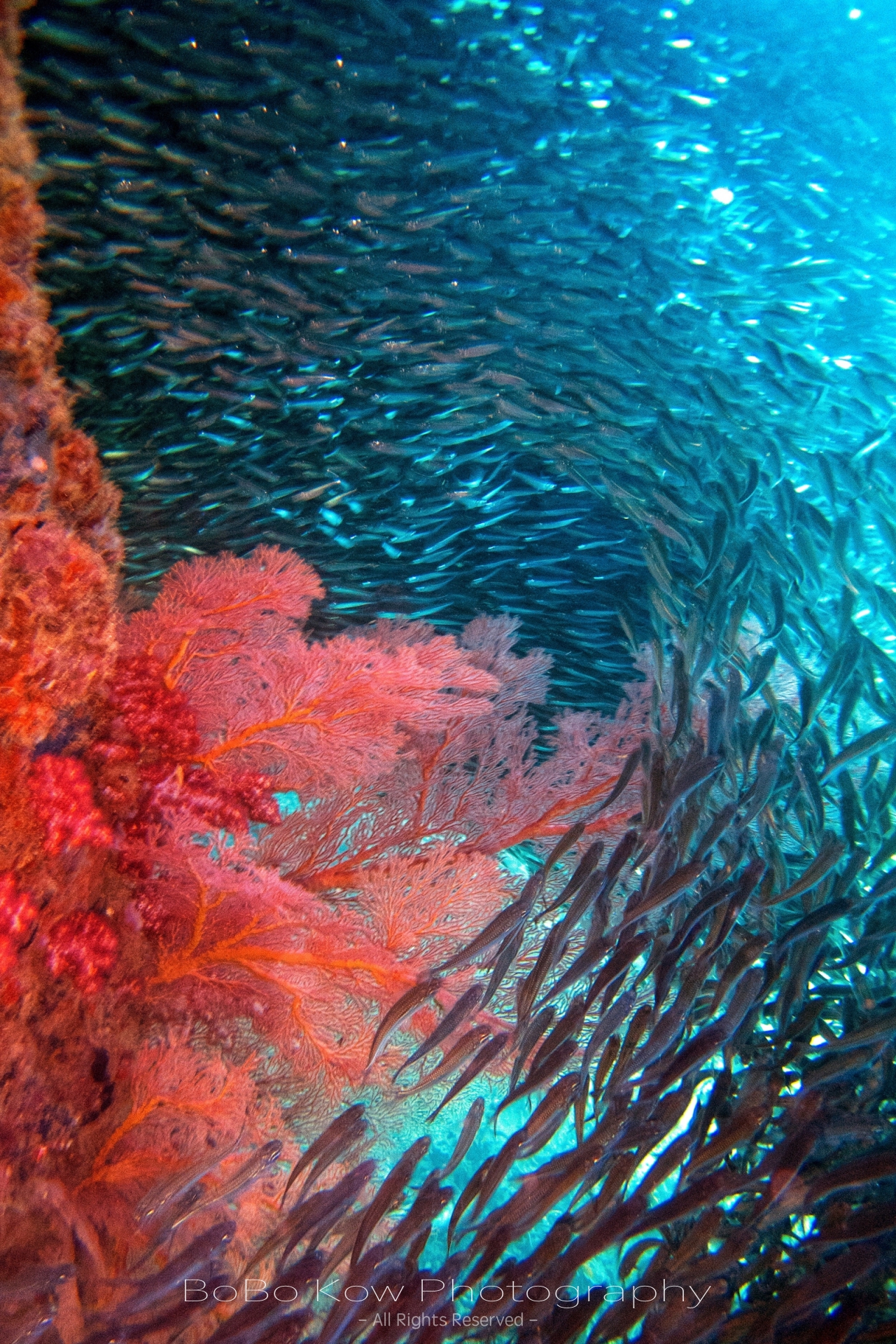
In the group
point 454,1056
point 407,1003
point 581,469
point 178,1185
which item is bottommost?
point 178,1185

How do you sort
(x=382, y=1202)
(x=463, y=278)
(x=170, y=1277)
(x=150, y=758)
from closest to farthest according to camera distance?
(x=170, y=1277) < (x=382, y=1202) < (x=150, y=758) < (x=463, y=278)

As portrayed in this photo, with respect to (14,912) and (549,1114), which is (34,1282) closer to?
(14,912)

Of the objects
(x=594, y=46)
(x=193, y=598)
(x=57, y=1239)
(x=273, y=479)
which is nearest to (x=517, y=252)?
(x=594, y=46)

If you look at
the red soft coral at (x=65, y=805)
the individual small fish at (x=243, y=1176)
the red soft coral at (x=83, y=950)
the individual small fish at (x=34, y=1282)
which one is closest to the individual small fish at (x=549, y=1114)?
the individual small fish at (x=243, y=1176)

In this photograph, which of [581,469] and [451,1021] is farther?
[581,469]

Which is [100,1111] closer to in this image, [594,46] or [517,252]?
[517,252]

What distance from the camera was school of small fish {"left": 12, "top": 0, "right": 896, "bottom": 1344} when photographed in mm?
2734

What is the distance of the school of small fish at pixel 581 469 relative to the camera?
2.73 metres

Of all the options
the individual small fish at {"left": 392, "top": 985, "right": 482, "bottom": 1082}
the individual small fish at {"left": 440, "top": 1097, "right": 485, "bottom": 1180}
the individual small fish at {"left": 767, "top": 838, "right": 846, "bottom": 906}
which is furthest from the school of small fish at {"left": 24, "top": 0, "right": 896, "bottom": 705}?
the individual small fish at {"left": 440, "top": 1097, "right": 485, "bottom": 1180}

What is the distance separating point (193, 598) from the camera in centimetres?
395

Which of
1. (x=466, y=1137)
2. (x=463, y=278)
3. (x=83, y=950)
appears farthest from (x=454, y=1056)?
(x=463, y=278)

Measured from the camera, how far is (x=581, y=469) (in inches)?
211

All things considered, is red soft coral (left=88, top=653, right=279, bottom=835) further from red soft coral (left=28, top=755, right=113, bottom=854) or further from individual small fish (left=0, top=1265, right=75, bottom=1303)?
individual small fish (left=0, top=1265, right=75, bottom=1303)

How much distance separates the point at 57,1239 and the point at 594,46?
6600mm
